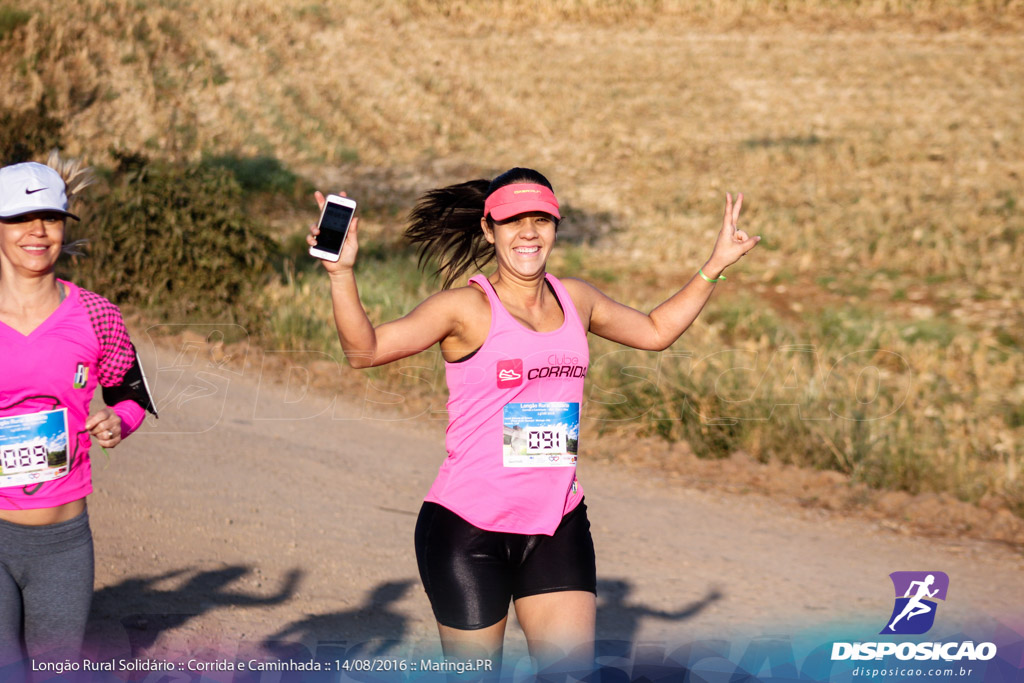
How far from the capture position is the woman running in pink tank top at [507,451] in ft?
11.1

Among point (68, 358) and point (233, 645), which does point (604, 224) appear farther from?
point (68, 358)

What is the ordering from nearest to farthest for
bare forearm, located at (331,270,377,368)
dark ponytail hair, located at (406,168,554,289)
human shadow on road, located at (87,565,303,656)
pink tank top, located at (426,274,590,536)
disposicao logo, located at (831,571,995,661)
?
bare forearm, located at (331,270,377,368) → pink tank top, located at (426,274,590,536) → dark ponytail hair, located at (406,168,554,289) → human shadow on road, located at (87,565,303,656) → disposicao logo, located at (831,571,995,661)

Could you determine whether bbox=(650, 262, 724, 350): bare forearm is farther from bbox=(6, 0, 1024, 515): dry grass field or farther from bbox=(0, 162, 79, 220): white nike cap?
bbox=(6, 0, 1024, 515): dry grass field

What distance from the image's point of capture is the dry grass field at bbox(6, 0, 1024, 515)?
9.92 m

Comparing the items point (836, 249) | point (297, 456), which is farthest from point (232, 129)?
point (297, 456)

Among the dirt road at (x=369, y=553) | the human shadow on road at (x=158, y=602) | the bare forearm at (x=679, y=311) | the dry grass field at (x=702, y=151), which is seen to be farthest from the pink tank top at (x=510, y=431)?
the dry grass field at (x=702, y=151)

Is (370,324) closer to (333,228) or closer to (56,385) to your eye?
(333,228)

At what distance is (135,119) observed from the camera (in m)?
25.3

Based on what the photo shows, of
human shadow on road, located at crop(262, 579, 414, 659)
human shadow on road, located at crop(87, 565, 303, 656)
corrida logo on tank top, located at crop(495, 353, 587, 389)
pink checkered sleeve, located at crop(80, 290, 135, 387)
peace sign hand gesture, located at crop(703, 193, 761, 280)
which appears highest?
peace sign hand gesture, located at crop(703, 193, 761, 280)

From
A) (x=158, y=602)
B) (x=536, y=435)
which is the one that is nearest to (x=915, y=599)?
(x=536, y=435)

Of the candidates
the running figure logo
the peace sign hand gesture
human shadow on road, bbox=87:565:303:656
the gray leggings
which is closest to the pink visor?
the peace sign hand gesture

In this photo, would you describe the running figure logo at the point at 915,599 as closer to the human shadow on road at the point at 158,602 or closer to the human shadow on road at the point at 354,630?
the human shadow on road at the point at 354,630

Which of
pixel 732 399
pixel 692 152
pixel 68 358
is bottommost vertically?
pixel 732 399

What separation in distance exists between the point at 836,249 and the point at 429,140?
12061 millimetres
